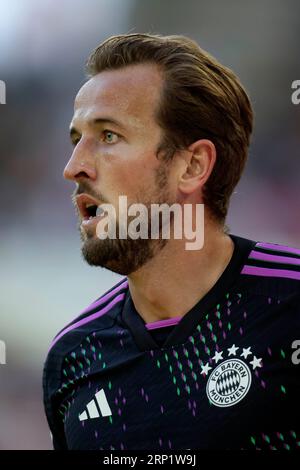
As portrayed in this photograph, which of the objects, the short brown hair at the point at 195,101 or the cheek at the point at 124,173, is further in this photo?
the short brown hair at the point at 195,101

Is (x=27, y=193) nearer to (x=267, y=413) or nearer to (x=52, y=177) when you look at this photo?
(x=52, y=177)

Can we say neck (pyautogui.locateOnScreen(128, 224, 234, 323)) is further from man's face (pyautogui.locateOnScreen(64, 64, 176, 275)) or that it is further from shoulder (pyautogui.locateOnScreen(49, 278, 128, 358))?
shoulder (pyautogui.locateOnScreen(49, 278, 128, 358))

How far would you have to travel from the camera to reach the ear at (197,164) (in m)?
2.35

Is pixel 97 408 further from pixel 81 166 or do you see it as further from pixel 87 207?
pixel 81 166

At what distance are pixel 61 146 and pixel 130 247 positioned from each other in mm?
3569

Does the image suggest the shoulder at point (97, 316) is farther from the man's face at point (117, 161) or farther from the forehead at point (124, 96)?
the forehead at point (124, 96)

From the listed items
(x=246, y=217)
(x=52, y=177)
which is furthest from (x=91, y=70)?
(x=52, y=177)

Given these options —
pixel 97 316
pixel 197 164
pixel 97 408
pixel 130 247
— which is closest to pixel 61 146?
pixel 97 316

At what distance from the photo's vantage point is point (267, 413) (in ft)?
6.38

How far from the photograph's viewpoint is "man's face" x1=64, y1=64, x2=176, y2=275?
2238mm

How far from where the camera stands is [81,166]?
223 cm

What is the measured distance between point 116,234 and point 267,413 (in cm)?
70

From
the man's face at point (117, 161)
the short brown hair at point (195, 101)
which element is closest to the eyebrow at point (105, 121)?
the man's face at point (117, 161)

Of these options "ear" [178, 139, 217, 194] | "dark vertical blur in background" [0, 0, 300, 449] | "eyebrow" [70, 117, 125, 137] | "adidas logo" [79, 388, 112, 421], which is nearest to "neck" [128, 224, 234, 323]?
"ear" [178, 139, 217, 194]
